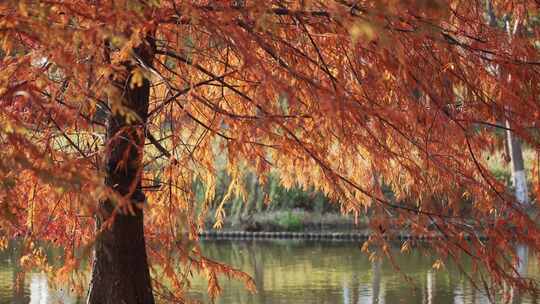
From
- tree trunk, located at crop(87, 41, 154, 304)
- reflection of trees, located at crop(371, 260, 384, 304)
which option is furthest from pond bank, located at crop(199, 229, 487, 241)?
tree trunk, located at crop(87, 41, 154, 304)

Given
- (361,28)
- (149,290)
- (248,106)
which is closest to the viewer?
(361,28)

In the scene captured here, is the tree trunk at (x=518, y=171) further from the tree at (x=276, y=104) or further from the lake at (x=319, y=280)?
the tree at (x=276, y=104)

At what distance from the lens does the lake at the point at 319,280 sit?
831 cm

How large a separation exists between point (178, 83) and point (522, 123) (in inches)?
88.9

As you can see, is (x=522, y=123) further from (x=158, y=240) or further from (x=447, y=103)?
(x=158, y=240)

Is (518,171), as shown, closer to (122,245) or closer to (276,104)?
(276,104)

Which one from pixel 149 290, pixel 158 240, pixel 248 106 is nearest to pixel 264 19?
pixel 149 290

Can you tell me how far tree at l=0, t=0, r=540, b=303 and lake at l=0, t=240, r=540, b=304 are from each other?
8.06 feet

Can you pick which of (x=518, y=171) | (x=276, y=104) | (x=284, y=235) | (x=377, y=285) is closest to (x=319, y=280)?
(x=377, y=285)

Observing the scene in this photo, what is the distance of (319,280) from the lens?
9.77 m

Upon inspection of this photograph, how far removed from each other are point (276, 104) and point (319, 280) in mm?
5464

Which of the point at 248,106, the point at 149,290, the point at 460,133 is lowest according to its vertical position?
the point at 149,290

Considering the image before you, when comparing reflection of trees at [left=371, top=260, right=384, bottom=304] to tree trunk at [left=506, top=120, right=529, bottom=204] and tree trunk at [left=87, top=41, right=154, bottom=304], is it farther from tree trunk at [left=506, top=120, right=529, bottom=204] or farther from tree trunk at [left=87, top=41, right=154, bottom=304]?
tree trunk at [left=506, top=120, right=529, bottom=204]

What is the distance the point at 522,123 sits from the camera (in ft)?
12.6
